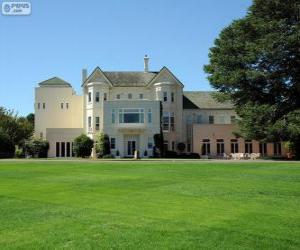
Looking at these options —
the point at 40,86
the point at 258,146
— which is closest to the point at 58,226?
the point at 258,146

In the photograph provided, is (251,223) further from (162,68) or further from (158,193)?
(162,68)

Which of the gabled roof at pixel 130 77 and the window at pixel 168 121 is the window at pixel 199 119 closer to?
the window at pixel 168 121

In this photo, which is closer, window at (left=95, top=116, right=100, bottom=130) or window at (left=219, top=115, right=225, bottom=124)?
window at (left=95, top=116, right=100, bottom=130)

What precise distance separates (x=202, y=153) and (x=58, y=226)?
5007 centimetres

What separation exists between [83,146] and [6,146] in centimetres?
1057

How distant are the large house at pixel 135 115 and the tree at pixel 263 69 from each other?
9096 mm

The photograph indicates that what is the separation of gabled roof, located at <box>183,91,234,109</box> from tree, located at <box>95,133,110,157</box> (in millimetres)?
12466

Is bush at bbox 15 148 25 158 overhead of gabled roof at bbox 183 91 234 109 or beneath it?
beneath

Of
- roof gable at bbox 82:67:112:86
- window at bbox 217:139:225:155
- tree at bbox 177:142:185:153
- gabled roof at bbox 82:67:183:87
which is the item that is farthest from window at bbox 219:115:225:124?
roof gable at bbox 82:67:112:86

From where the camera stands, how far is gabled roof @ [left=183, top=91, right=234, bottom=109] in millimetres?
63031

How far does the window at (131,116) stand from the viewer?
56562 millimetres

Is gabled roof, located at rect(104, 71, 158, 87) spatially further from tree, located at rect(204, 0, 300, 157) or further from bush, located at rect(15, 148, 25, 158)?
bush, located at rect(15, 148, 25, 158)

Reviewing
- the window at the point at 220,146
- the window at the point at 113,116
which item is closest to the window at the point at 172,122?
the window at the point at 220,146

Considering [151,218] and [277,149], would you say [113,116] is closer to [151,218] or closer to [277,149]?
[277,149]
